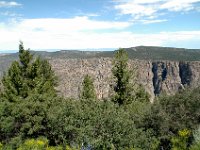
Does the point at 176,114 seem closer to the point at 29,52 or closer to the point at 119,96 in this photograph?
the point at 119,96

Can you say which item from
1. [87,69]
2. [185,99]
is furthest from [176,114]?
[87,69]

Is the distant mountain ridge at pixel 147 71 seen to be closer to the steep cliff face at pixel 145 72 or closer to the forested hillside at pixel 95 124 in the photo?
the steep cliff face at pixel 145 72

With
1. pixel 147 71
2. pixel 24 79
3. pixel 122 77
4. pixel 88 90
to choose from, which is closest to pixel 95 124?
pixel 24 79

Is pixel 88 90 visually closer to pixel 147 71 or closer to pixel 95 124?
pixel 95 124

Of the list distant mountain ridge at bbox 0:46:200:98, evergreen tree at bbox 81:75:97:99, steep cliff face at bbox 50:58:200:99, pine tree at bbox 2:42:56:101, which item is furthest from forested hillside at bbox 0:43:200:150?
distant mountain ridge at bbox 0:46:200:98

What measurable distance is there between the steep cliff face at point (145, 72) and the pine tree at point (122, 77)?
376 feet

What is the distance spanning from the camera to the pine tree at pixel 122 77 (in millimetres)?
40531

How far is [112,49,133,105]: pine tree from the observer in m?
40.5

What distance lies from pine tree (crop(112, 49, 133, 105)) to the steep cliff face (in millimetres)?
114745

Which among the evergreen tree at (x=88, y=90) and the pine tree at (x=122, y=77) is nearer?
the pine tree at (x=122, y=77)

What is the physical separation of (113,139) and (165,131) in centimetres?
522

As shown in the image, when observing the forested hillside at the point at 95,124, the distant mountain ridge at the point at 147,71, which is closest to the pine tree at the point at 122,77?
the forested hillside at the point at 95,124

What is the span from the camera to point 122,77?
4059cm

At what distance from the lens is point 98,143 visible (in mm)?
22969
